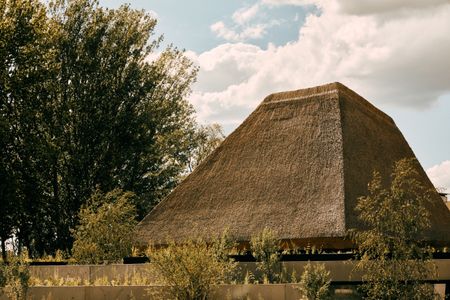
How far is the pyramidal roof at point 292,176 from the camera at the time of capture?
23.9 m

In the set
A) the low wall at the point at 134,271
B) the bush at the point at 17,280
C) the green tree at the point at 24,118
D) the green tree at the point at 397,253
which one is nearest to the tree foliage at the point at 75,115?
the green tree at the point at 24,118

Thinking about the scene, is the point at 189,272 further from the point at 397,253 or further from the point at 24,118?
the point at 24,118

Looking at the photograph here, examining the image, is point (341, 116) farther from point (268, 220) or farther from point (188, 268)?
point (188, 268)

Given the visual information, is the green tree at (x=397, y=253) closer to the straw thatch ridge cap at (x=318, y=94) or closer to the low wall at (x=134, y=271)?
the low wall at (x=134, y=271)

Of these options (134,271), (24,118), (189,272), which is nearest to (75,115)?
(24,118)

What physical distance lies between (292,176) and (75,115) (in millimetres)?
18707

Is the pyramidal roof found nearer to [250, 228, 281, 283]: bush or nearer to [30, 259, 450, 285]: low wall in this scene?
[30, 259, 450, 285]: low wall

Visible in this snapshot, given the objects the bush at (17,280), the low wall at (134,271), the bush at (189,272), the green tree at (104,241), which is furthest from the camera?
the green tree at (104,241)

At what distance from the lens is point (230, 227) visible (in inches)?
977

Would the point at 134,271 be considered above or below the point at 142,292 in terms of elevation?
above

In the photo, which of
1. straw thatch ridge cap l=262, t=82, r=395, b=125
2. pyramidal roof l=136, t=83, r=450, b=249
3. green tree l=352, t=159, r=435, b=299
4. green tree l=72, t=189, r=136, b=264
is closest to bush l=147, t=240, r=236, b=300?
green tree l=352, t=159, r=435, b=299

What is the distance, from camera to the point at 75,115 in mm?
40719

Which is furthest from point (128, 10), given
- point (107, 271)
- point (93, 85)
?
point (107, 271)

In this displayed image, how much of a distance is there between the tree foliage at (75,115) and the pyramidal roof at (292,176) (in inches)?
453
